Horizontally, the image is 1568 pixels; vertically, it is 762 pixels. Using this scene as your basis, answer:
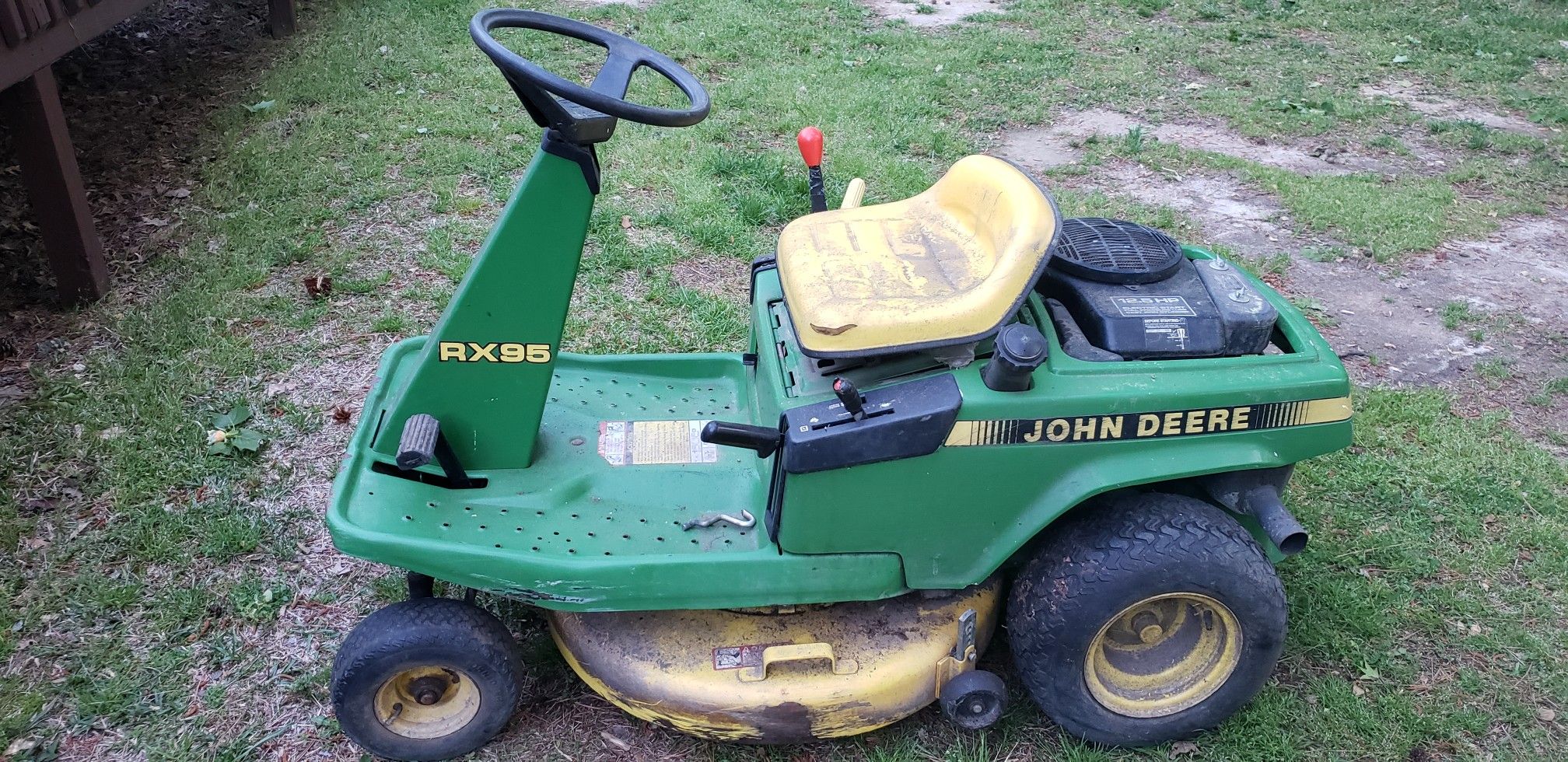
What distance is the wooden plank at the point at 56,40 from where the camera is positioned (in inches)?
150

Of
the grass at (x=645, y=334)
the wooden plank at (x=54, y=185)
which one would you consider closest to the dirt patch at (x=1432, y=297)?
the grass at (x=645, y=334)

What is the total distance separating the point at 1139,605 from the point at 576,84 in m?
1.65

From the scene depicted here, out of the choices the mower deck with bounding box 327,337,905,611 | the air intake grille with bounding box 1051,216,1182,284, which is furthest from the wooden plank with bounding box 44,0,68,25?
Result: the air intake grille with bounding box 1051,216,1182,284

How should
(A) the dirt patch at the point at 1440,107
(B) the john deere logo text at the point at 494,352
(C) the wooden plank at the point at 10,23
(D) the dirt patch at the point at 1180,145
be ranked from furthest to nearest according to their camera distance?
(A) the dirt patch at the point at 1440,107
(D) the dirt patch at the point at 1180,145
(C) the wooden plank at the point at 10,23
(B) the john deere logo text at the point at 494,352

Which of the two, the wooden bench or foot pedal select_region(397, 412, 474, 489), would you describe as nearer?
foot pedal select_region(397, 412, 474, 489)

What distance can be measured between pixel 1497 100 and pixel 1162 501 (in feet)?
19.1

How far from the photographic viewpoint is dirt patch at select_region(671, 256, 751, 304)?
4488mm

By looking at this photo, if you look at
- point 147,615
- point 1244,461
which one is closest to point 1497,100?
point 1244,461

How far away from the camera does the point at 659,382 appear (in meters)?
3.18

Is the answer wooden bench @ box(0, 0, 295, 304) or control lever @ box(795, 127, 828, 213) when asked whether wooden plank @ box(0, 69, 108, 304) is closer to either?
wooden bench @ box(0, 0, 295, 304)

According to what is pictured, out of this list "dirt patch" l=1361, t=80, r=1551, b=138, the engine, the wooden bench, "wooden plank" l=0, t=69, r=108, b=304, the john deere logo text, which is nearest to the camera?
the engine

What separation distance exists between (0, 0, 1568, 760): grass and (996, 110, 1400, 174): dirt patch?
0.17m

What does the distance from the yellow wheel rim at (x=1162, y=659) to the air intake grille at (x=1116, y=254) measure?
75 centimetres

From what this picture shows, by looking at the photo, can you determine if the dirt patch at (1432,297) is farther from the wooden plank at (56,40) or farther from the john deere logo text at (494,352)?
the wooden plank at (56,40)
